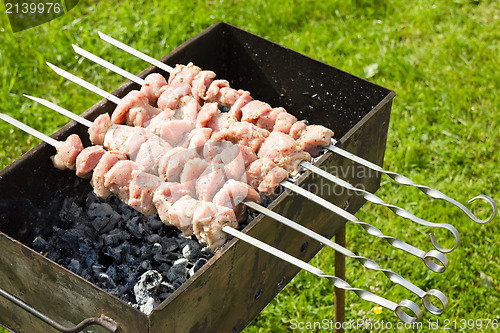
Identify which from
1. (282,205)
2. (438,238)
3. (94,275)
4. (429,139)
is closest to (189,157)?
(282,205)

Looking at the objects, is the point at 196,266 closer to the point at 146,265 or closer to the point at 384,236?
the point at 146,265

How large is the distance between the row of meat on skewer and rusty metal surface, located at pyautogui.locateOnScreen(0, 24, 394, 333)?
0.45 ft

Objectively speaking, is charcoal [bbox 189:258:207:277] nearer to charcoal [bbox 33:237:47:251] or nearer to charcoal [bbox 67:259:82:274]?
charcoal [bbox 67:259:82:274]

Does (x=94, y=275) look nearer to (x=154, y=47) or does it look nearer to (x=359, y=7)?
(x=154, y=47)

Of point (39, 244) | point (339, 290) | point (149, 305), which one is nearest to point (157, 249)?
point (149, 305)

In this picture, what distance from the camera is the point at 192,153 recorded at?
9.46ft

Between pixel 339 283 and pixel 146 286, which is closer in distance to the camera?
pixel 339 283

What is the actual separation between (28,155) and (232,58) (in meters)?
1.34

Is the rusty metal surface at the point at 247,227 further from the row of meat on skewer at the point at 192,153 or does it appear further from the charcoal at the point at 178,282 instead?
the charcoal at the point at 178,282

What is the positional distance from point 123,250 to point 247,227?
772 mm

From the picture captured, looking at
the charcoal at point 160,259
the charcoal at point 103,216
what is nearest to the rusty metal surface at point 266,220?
the charcoal at point 160,259

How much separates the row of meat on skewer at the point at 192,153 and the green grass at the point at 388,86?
1485 millimetres

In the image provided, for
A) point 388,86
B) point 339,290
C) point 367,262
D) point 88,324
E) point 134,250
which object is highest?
point 367,262

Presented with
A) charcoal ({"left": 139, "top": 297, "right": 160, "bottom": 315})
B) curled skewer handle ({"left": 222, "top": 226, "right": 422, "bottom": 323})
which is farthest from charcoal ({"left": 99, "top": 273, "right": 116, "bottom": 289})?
curled skewer handle ({"left": 222, "top": 226, "right": 422, "bottom": 323})
